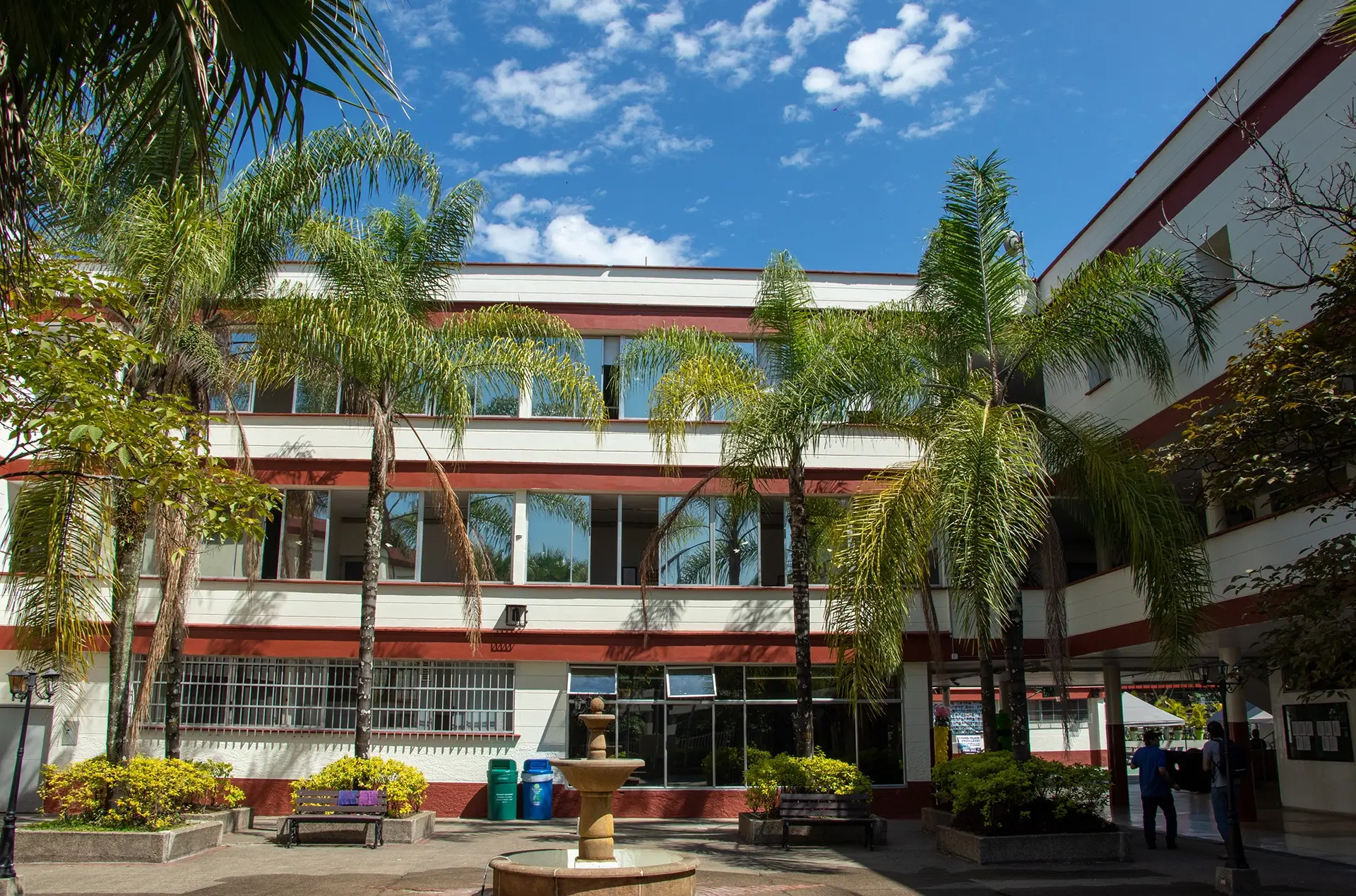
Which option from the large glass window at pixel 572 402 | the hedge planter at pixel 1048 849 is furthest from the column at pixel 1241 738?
the large glass window at pixel 572 402

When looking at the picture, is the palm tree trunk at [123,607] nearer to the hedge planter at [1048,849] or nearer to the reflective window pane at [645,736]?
the reflective window pane at [645,736]

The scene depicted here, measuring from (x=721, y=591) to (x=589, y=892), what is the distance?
473 inches

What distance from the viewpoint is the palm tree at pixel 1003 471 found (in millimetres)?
12578

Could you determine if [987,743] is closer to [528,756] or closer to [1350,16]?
[528,756]

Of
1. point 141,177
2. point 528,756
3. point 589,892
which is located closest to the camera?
point 589,892

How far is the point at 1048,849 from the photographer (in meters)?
13.9

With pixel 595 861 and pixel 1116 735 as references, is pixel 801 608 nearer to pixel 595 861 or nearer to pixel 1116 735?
pixel 595 861

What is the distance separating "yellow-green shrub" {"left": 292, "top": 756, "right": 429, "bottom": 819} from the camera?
16.5 meters

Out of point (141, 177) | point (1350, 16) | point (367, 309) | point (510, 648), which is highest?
point (141, 177)

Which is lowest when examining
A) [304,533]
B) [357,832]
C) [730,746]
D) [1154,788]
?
[357,832]

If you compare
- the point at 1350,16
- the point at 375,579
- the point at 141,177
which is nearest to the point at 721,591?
the point at 375,579

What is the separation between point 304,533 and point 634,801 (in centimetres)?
858

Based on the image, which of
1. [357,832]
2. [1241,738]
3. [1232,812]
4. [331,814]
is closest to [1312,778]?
[1241,738]

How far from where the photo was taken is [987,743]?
18.2 metres
